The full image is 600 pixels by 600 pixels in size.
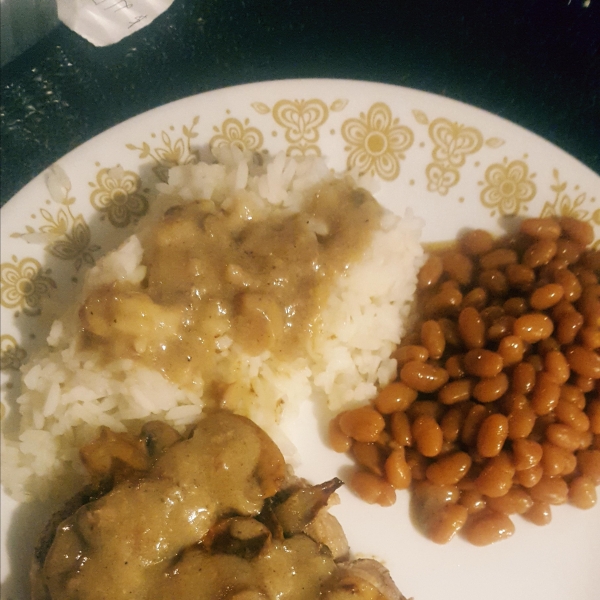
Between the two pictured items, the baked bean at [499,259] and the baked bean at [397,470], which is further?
the baked bean at [499,259]

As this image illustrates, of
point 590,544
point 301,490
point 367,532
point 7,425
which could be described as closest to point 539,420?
point 590,544

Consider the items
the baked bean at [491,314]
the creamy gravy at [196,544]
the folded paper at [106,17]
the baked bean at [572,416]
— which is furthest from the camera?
the folded paper at [106,17]

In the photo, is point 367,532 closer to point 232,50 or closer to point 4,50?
point 232,50

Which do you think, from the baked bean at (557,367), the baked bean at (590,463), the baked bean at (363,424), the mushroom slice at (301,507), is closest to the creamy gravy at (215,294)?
the baked bean at (363,424)

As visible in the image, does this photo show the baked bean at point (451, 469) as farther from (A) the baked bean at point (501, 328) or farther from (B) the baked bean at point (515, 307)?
(B) the baked bean at point (515, 307)

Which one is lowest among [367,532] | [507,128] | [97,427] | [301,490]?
[367,532]

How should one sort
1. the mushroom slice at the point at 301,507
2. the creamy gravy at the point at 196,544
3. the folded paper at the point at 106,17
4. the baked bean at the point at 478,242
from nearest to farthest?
the creamy gravy at the point at 196,544
the mushroom slice at the point at 301,507
the baked bean at the point at 478,242
the folded paper at the point at 106,17

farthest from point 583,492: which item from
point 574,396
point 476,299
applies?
point 476,299
